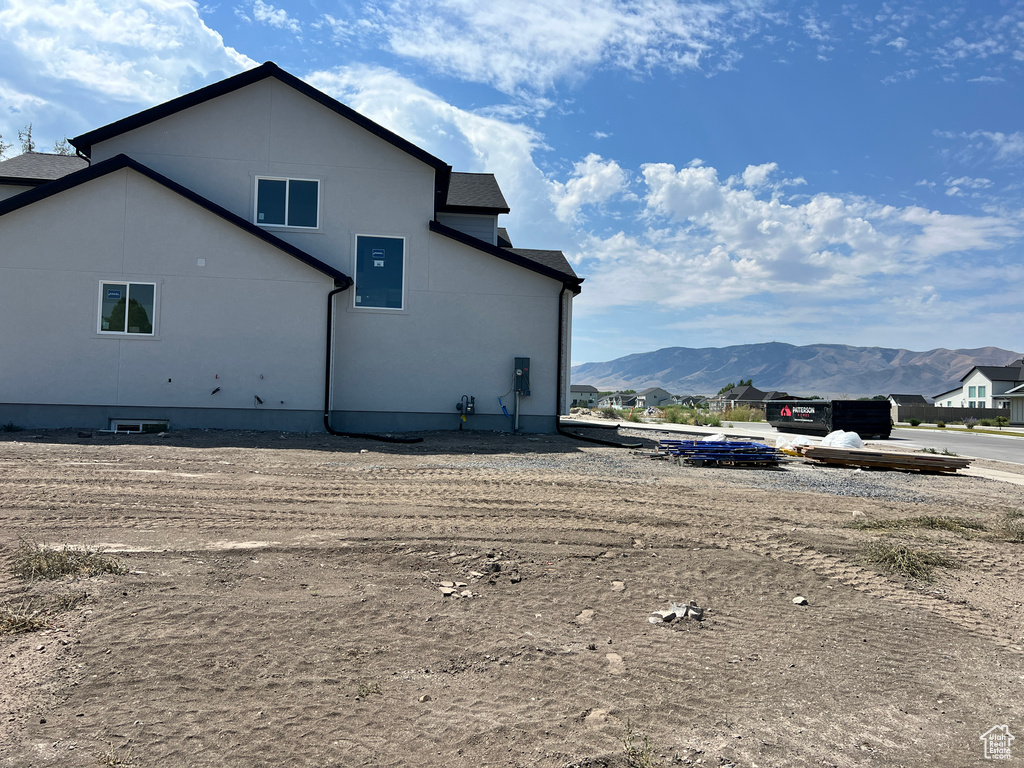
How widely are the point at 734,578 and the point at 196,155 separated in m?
16.0

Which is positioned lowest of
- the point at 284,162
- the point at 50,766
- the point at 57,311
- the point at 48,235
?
the point at 50,766

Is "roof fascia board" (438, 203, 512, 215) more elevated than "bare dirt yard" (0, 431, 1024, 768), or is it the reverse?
"roof fascia board" (438, 203, 512, 215)

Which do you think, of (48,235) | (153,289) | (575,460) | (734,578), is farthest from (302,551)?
(48,235)

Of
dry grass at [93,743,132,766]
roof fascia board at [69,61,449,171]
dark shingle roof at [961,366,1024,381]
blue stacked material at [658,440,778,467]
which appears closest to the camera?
dry grass at [93,743,132,766]

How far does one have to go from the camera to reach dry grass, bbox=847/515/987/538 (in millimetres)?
7398

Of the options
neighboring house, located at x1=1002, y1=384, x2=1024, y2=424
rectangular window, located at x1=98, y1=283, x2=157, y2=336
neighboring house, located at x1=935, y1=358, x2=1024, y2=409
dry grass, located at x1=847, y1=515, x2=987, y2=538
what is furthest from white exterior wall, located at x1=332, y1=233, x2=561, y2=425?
neighboring house, located at x1=935, y1=358, x2=1024, y2=409

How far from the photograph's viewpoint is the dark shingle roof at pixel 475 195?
18406 millimetres

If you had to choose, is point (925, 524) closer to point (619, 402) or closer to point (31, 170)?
point (31, 170)

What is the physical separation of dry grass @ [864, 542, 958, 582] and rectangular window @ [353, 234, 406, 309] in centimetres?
1213

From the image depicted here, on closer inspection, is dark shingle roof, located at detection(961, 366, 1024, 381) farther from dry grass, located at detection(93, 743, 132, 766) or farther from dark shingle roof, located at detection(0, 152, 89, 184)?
dry grass, located at detection(93, 743, 132, 766)

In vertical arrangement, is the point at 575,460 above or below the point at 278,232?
below

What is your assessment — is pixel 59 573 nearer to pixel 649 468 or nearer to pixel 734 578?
pixel 734 578

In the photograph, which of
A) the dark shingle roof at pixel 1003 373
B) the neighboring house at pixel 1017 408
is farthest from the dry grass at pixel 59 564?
the dark shingle roof at pixel 1003 373

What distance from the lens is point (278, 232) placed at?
15.6 m
